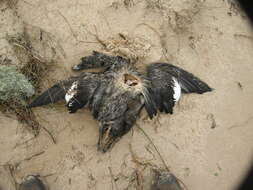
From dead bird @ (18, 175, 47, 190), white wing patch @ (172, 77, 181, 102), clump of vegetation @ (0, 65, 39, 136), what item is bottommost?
dead bird @ (18, 175, 47, 190)

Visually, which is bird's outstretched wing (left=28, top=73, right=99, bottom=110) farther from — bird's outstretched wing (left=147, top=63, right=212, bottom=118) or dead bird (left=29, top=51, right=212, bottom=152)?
bird's outstretched wing (left=147, top=63, right=212, bottom=118)

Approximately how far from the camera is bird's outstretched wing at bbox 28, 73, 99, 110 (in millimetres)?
2830

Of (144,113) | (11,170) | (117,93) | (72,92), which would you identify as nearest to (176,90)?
(144,113)

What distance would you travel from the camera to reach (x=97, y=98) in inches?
112

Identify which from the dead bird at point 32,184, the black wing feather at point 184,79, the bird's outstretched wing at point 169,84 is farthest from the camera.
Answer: the black wing feather at point 184,79

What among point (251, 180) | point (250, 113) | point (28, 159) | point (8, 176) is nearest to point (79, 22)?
point (28, 159)

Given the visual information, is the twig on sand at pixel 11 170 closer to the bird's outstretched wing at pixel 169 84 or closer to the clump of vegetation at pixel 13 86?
the clump of vegetation at pixel 13 86

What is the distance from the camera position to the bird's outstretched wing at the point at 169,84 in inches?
115

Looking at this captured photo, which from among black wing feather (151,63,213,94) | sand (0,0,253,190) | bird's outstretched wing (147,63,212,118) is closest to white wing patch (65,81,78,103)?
sand (0,0,253,190)

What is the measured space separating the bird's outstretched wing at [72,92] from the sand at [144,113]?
18cm

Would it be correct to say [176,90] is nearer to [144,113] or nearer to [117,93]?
[144,113]

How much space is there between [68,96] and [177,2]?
1.86 m

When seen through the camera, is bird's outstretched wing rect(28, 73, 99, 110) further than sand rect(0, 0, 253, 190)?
No

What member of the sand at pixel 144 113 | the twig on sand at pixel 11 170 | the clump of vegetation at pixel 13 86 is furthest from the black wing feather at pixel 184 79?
the twig on sand at pixel 11 170
